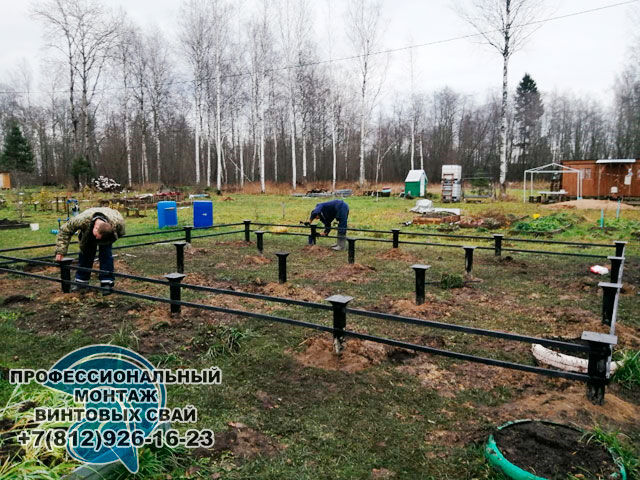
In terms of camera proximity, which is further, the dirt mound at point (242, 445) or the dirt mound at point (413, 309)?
the dirt mound at point (413, 309)

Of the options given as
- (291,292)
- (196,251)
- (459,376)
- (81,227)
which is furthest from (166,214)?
(459,376)

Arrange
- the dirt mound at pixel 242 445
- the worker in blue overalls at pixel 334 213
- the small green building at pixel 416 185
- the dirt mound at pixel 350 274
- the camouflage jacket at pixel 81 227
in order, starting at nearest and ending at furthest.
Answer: the dirt mound at pixel 242 445 → the camouflage jacket at pixel 81 227 → the dirt mound at pixel 350 274 → the worker in blue overalls at pixel 334 213 → the small green building at pixel 416 185

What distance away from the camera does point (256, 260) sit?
9242mm

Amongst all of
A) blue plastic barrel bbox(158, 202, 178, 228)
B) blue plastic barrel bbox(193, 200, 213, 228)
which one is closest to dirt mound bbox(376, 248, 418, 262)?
blue plastic barrel bbox(193, 200, 213, 228)

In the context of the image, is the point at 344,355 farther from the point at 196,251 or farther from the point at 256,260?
the point at 196,251

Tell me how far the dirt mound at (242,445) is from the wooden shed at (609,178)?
2865 cm

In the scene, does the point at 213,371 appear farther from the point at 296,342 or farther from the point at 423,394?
the point at 423,394

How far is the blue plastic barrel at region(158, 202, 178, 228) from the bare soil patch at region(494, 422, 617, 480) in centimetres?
1305

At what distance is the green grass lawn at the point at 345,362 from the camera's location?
2744 mm

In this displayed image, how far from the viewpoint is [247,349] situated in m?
4.46

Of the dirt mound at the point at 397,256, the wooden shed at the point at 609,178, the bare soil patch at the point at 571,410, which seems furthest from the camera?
the wooden shed at the point at 609,178

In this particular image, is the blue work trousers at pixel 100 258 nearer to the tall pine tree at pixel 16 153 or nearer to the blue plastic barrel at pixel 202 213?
the blue plastic barrel at pixel 202 213

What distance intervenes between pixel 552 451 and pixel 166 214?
13566 millimetres

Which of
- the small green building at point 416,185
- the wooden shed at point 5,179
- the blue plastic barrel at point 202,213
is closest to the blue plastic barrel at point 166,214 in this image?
the blue plastic barrel at point 202,213
